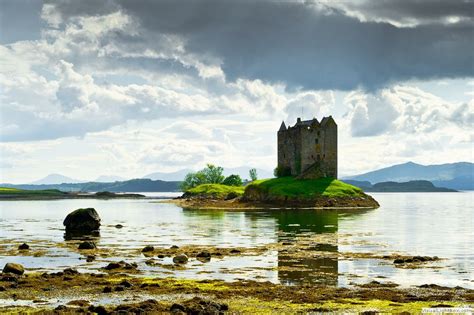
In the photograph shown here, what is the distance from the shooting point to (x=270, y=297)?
→ 30.6 meters

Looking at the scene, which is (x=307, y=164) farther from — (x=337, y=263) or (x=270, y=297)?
(x=270, y=297)

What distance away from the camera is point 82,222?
258 feet

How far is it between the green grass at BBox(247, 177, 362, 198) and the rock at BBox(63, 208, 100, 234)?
8102 centimetres

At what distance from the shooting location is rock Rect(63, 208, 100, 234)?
7844 cm

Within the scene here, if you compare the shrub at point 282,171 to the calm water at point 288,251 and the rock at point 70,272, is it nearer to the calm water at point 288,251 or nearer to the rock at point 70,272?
the calm water at point 288,251

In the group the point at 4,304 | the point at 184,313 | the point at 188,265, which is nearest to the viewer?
the point at 184,313

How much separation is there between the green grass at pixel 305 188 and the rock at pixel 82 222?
81020mm

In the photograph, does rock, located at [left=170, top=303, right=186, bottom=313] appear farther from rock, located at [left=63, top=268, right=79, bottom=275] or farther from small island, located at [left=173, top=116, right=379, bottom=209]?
small island, located at [left=173, top=116, right=379, bottom=209]

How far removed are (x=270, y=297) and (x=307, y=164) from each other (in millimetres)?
143367

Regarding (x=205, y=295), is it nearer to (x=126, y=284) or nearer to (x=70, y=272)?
(x=126, y=284)

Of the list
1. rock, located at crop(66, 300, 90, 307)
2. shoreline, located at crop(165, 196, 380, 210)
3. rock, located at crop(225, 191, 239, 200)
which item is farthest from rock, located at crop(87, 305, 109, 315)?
rock, located at crop(225, 191, 239, 200)

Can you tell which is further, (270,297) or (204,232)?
(204,232)

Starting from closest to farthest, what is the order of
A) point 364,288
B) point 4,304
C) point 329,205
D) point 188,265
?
point 4,304
point 364,288
point 188,265
point 329,205

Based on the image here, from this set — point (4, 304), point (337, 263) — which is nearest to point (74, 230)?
point (337, 263)
